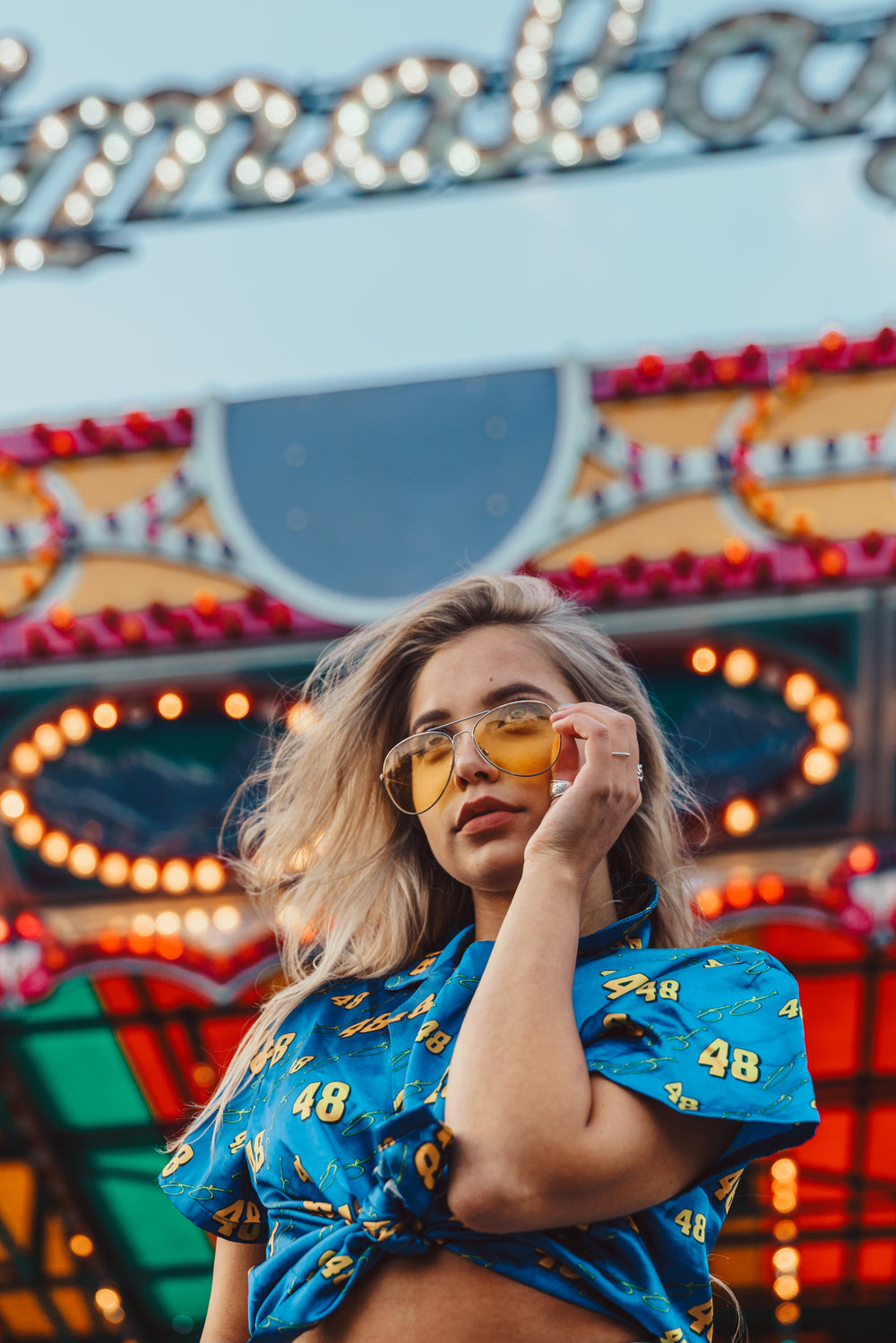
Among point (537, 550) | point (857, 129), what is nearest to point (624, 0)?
point (857, 129)

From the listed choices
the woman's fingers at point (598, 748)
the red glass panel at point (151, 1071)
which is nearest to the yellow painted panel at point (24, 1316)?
the red glass panel at point (151, 1071)

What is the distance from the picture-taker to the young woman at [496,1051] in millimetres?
1110

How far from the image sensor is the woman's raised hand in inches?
50.5

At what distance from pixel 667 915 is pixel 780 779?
445 centimetres

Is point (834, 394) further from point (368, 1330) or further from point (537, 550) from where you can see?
point (368, 1330)

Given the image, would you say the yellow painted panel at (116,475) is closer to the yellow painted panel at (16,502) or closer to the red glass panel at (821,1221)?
the yellow painted panel at (16,502)

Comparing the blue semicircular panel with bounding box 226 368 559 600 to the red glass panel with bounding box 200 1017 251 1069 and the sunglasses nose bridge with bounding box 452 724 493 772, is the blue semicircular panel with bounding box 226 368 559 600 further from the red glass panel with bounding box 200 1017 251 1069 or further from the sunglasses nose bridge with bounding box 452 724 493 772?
the sunglasses nose bridge with bounding box 452 724 493 772

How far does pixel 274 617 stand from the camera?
588 cm

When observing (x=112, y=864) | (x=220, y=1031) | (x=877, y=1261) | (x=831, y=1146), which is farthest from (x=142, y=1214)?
(x=877, y=1261)

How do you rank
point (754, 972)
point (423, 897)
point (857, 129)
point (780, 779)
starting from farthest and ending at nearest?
point (857, 129)
point (780, 779)
point (423, 897)
point (754, 972)

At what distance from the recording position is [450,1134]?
1.09 meters

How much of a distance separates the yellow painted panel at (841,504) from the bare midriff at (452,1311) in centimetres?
504

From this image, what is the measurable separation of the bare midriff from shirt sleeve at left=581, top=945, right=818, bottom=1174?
19 centimetres

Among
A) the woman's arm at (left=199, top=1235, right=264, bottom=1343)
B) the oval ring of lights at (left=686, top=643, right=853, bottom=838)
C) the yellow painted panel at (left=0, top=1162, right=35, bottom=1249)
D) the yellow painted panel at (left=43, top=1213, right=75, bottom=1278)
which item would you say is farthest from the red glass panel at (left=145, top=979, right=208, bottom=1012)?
the woman's arm at (left=199, top=1235, right=264, bottom=1343)
